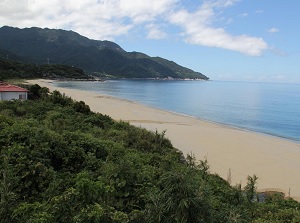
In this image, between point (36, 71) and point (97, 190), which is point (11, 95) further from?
point (36, 71)

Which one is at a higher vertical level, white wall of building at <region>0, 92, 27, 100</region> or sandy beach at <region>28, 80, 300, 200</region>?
white wall of building at <region>0, 92, 27, 100</region>

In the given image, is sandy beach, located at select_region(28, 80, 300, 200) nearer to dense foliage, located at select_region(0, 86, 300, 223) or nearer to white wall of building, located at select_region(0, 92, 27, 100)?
dense foliage, located at select_region(0, 86, 300, 223)

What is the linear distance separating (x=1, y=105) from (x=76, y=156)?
50.6 feet

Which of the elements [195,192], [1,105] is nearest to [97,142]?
[195,192]

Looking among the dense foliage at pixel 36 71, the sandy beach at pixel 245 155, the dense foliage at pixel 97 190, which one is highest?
the dense foliage at pixel 36 71

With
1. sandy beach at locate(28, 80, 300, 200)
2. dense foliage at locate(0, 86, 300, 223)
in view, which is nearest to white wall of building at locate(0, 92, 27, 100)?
sandy beach at locate(28, 80, 300, 200)

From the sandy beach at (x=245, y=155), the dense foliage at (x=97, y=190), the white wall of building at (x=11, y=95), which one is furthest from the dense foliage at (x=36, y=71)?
the dense foliage at (x=97, y=190)

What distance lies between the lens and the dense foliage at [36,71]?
344 ft

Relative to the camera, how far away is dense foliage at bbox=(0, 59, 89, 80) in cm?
10494

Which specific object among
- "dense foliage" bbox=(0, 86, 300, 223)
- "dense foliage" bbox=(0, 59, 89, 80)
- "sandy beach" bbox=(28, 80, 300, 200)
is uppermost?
"dense foliage" bbox=(0, 59, 89, 80)

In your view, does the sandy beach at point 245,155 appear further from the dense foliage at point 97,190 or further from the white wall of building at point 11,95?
the white wall of building at point 11,95

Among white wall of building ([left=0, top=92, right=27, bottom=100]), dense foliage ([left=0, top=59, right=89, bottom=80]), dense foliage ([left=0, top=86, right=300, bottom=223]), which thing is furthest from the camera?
dense foliage ([left=0, top=59, right=89, bottom=80])

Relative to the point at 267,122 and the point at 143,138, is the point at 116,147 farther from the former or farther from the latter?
the point at 267,122

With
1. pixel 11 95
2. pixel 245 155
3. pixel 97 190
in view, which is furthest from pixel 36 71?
pixel 97 190
